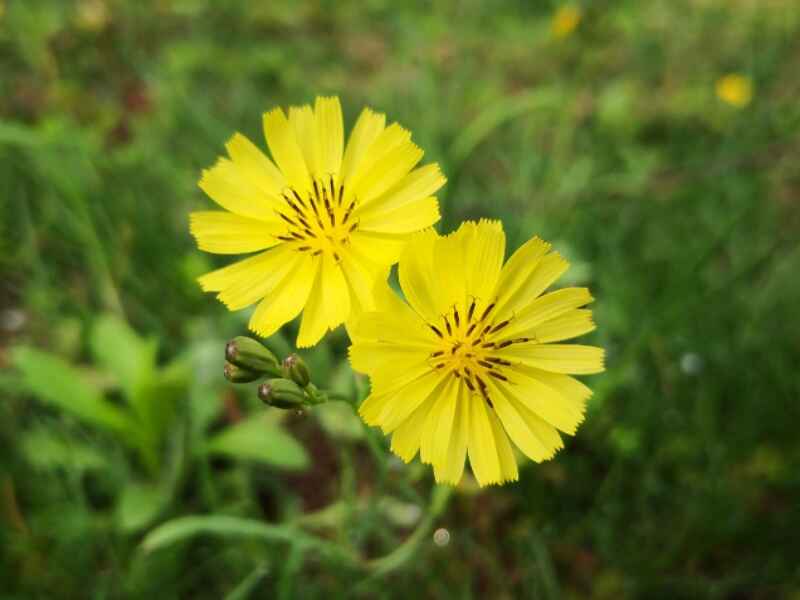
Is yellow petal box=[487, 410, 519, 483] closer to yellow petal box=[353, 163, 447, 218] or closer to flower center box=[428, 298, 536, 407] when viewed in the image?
flower center box=[428, 298, 536, 407]

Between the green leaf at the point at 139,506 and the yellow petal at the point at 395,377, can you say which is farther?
the green leaf at the point at 139,506

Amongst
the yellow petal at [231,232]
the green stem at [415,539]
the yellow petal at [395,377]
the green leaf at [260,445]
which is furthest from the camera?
the green leaf at [260,445]

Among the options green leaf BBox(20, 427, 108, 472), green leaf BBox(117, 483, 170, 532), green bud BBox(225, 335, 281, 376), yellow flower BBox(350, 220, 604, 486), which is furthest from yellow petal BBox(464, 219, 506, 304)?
green leaf BBox(20, 427, 108, 472)

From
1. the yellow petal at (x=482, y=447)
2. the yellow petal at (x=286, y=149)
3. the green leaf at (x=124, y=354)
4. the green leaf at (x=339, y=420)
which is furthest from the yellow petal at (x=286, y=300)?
the green leaf at (x=124, y=354)

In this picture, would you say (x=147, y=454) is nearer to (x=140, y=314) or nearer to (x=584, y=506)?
(x=140, y=314)

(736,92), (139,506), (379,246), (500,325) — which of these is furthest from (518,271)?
(736,92)

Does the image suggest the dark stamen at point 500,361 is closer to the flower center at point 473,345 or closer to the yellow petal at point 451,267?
the flower center at point 473,345

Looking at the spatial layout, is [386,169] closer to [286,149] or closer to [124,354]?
[286,149]
